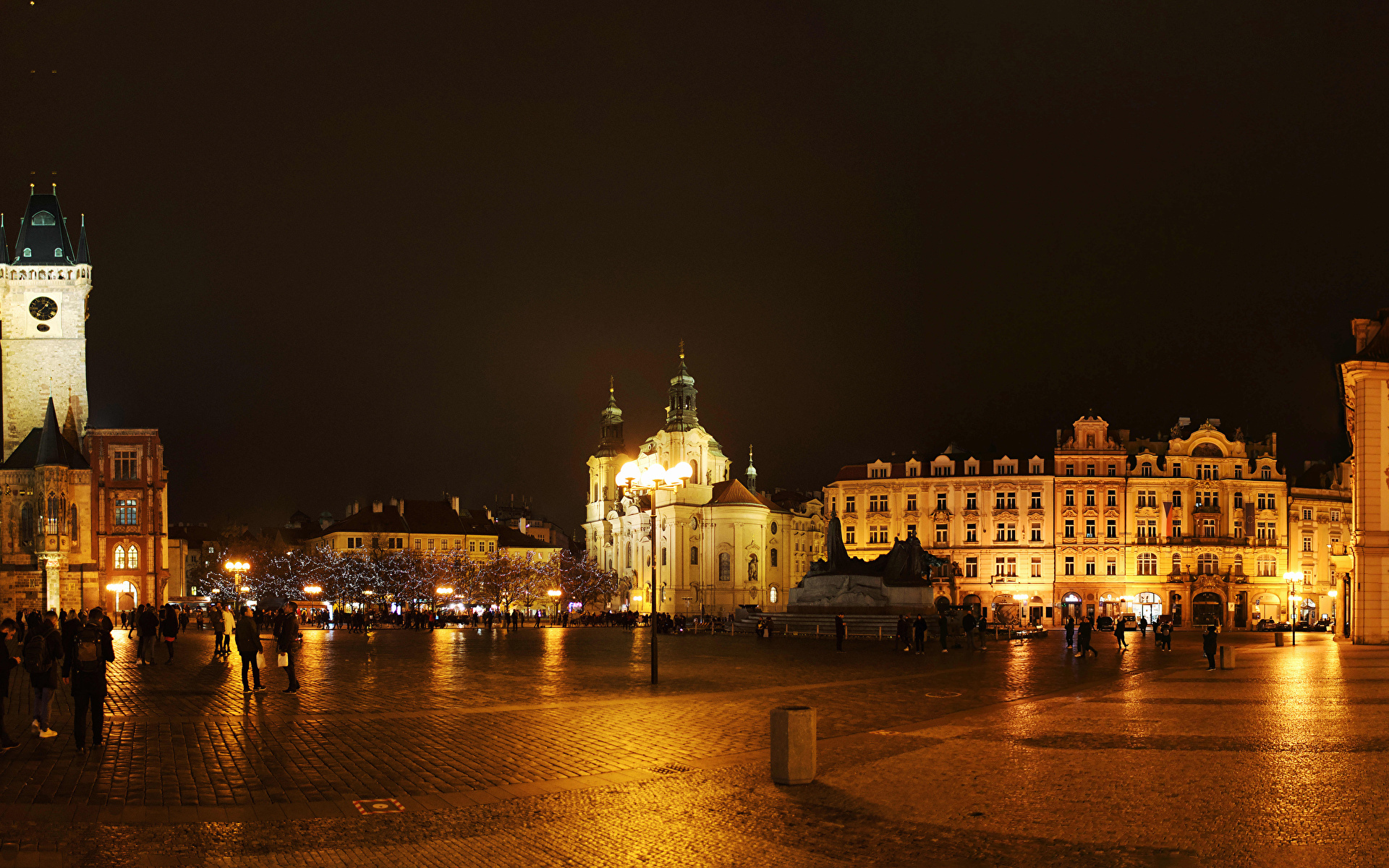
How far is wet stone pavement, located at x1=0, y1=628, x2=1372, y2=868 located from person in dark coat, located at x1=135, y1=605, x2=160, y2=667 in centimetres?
692

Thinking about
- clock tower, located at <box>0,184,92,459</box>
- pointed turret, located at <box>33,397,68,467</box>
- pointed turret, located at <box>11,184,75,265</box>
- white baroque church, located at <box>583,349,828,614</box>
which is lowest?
white baroque church, located at <box>583,349,828,614</box>

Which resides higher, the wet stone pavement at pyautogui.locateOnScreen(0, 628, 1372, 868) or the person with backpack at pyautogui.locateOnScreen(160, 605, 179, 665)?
the wet stone pavement at pyautogui.locateOnScreen(0, 628, 1372, 868)

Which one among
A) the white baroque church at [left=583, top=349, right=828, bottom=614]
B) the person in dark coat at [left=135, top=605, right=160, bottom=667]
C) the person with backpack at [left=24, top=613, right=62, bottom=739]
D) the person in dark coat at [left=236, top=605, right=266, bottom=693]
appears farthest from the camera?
the white baroque church at [left=583, top=349, right=828, bottom=614]

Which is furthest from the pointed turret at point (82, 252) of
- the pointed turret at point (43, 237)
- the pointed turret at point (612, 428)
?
the pointed turret at point (612, 428)

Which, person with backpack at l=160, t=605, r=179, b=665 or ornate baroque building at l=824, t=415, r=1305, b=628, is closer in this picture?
person with backpack at l=160, t=605, r=179, b=665

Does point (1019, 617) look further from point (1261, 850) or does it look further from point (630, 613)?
point (1261, 850)

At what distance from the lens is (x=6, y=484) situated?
3501 inches

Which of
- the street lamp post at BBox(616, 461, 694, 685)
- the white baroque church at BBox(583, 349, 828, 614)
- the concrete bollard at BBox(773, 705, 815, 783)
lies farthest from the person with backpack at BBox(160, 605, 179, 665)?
the white baroque church at BBox(583, 349, 828, 614)

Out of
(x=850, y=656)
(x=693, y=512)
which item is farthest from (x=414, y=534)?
(x=850, y=656)

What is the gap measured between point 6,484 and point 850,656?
74.5 meters

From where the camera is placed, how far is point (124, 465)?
9138 centimetres

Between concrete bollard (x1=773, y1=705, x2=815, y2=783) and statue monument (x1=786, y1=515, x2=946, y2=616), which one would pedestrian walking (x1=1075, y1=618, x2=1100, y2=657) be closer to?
statue monument (x1=786, y1=515, x2=946, y2=616)

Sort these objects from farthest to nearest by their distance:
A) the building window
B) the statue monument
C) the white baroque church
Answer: the white baroque church
the building window
the statue monument

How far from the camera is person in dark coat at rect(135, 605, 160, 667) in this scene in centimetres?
3397
